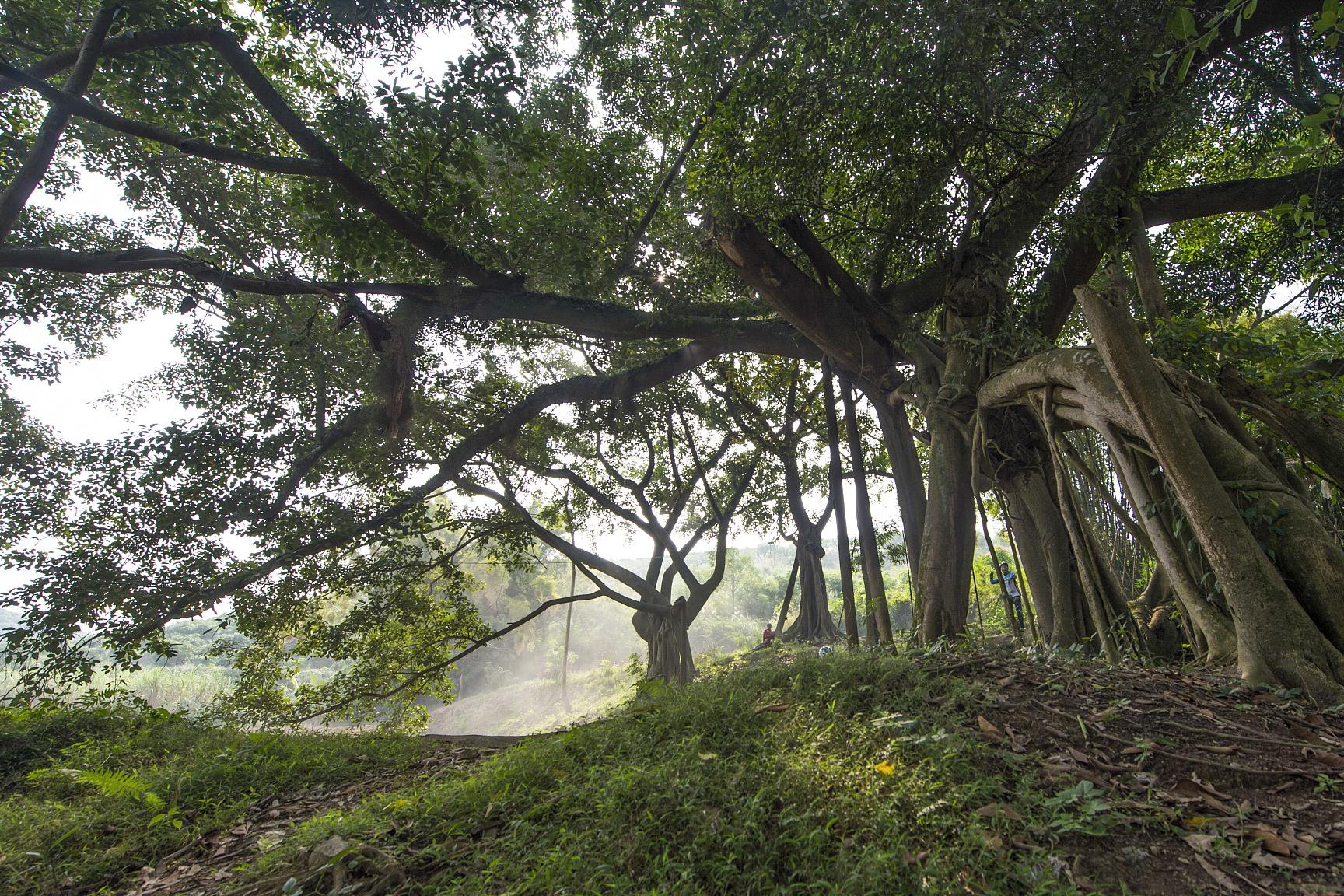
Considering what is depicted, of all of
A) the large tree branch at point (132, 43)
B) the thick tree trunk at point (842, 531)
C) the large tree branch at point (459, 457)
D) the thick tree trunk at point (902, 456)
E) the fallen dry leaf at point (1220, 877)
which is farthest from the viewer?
the thick tree trunk at point (902, 456)

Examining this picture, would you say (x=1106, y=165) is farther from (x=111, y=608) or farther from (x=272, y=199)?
(x=111, y=608)

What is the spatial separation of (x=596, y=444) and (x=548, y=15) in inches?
248

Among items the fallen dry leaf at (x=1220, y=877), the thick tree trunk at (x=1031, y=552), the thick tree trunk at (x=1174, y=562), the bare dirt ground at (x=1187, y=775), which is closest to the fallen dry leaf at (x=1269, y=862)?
the bare dirt ground at (x=1187, y=775)

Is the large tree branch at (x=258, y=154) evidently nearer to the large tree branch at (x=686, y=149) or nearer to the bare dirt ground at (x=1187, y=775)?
the large tree branch at (x=686, y=149)

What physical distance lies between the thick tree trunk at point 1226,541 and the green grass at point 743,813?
147 centimetres

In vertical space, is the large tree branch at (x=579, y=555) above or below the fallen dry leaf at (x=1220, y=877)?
above

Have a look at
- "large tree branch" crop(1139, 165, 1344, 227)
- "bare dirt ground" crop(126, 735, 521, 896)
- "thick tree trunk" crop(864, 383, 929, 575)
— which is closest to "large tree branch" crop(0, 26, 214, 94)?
"bare dirt ground" crop(126, 735, 521, 896)

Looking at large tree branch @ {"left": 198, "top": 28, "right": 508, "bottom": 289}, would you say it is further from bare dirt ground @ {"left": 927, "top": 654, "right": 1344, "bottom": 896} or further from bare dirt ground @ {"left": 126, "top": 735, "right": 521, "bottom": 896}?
bare dirt ground @ {"left": 927, "top": 654, "right": 1344, "bottom": 896}

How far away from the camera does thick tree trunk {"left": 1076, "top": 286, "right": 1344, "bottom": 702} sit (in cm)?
295

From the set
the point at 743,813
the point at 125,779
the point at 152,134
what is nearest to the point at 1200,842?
the point at 743,813

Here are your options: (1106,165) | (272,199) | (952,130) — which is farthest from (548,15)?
(1106,165)

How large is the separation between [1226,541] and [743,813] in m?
3.00

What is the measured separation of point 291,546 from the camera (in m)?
5.97

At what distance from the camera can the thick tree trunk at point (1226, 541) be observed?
116 inches
